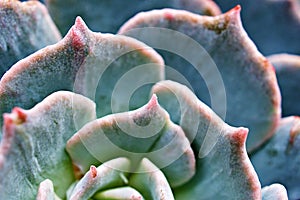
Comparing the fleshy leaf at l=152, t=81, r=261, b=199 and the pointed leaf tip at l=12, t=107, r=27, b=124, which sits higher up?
the pointed leaf tip at l=12, t=107, r=27, b=124

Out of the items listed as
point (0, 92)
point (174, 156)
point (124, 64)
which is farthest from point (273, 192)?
point (0, 92)

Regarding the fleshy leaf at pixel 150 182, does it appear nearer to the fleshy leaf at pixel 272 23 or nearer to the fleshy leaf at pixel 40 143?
the fleshy leaf at pixel 40 143

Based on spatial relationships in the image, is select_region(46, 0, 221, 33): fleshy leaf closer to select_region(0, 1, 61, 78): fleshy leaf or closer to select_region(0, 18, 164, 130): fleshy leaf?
select_region(0, 1, 61, 78): fleshy leaf

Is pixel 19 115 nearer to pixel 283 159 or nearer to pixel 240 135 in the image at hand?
pixel 240 135

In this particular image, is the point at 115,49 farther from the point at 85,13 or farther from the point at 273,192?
the point at 273,192

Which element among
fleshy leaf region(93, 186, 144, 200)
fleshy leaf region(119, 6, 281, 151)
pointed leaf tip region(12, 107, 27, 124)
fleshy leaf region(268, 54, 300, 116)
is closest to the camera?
pointed leaf tip region(12, 107, 27, 124)

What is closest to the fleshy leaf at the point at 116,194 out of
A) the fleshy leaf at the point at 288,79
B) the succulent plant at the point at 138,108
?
the succulent plant at the point at 138,108

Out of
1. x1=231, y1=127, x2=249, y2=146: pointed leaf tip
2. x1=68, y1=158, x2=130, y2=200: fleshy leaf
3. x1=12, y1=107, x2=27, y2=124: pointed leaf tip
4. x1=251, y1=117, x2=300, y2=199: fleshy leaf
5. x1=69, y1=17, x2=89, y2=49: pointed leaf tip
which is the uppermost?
x1=69, y1=17, x2=89, y2=49: pointed leaf tip

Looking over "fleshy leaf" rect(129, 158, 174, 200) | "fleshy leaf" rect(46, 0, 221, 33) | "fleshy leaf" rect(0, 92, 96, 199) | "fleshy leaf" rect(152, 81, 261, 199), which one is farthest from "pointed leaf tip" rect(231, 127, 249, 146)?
"fleshy leaf" rect(46, 0, 221, 33)
